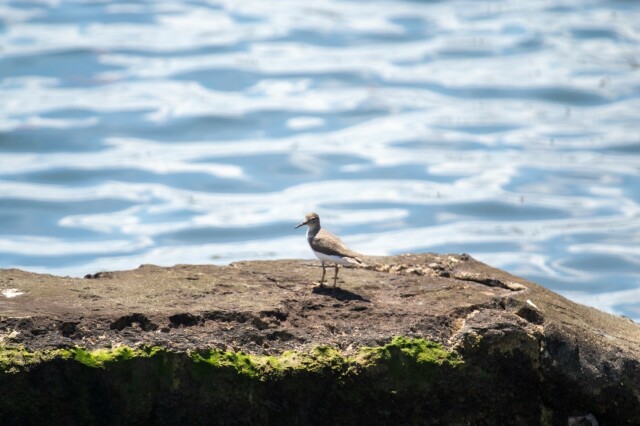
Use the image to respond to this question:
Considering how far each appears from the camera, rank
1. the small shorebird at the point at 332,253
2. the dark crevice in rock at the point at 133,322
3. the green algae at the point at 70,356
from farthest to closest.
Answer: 1. the small shorebird at the point at 332,253
2. the dark crevice in rock at the point at 133,322
3. the green algae at the point at 70,356

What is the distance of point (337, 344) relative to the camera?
655cm

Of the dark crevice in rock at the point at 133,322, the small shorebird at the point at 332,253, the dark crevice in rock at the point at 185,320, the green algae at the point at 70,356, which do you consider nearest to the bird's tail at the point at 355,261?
the small shorebird at the point at 332,253

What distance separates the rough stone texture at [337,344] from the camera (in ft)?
20.5

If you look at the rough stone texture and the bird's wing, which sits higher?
the bird's wing

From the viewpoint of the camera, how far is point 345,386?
21.0 ft

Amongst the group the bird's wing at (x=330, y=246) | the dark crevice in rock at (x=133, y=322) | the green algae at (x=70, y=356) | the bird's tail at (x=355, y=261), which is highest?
the bird's wing at (x=330, y=246)

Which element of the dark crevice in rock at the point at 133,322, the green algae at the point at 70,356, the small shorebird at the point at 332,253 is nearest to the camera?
the green algae at the point at 70,356

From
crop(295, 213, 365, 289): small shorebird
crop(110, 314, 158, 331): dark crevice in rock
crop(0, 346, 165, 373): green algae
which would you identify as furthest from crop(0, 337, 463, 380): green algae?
crop(295, 213, 365, 289): small shorebird

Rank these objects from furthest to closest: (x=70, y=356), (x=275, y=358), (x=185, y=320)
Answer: (x=185, y=320), (x=275, y=358), (x=70, y=356)

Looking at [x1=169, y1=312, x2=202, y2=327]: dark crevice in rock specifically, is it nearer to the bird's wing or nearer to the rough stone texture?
the rough stone texture

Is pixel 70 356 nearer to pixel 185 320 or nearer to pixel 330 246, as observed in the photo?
pixel 185 320

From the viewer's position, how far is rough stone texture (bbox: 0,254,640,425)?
626 cm

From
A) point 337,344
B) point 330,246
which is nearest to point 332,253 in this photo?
point 330,246

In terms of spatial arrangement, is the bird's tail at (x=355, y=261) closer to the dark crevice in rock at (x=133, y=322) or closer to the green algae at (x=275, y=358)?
the green algae at (x=275, y=358)
